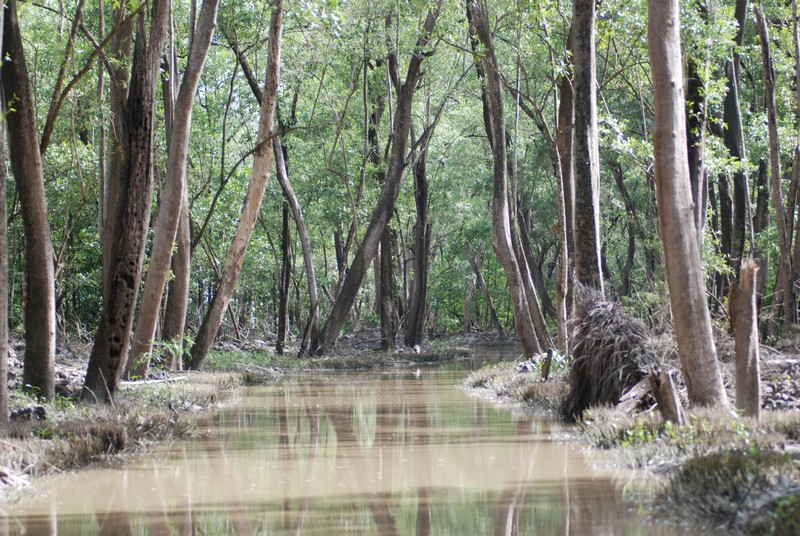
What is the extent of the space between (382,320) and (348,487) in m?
25.4

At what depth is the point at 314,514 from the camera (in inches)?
299

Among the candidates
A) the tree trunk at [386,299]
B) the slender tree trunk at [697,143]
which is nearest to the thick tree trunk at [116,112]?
the slender tree trunk at [697,143]

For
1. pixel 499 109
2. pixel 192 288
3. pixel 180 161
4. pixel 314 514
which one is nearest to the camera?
pixel 314 514

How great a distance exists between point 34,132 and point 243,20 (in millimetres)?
12871

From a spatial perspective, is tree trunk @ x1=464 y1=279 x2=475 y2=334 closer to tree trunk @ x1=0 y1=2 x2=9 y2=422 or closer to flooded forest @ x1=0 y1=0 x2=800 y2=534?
A: flooded forest @ x1=0 y1=0 x2=800 y2=534

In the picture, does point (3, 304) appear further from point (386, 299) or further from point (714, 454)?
point (386, 299)

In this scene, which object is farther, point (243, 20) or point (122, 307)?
point (243, 20)

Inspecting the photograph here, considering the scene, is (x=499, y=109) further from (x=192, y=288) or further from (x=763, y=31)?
(x=192, y=288)

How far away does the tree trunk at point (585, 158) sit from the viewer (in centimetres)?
1373

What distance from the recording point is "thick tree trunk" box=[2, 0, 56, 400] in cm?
1247

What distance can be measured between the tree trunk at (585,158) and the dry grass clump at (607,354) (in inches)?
49.6

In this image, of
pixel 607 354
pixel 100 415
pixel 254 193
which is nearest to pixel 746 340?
pixel 607 354

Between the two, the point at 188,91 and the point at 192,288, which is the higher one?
the point at 188,91

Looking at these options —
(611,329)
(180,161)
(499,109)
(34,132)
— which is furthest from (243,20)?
(611,329)
